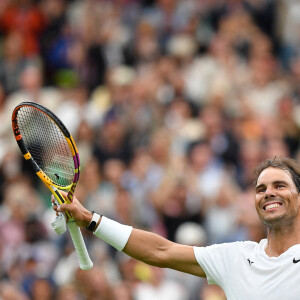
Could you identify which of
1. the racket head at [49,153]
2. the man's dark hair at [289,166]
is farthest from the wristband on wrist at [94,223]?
the man's dark hair at [289,166]

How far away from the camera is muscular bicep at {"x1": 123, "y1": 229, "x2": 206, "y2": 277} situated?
579cm

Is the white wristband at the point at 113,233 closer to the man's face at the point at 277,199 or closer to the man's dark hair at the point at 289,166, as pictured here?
the man's face at the point at 277,199

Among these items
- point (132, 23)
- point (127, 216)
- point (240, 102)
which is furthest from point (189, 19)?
point (127, 216)

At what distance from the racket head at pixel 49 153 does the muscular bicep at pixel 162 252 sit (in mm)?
538

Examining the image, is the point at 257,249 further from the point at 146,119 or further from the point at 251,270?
the point at 146,119

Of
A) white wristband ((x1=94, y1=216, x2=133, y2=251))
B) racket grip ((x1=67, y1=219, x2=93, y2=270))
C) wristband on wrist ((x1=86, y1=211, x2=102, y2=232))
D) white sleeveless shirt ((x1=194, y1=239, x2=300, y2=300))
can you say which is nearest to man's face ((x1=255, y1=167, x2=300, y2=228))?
white sleeveless shirt ((x1=194, y1=239, x2=300, y2=300))

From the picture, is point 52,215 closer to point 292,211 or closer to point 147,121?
point 147,121

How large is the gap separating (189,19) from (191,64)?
144 centimetres

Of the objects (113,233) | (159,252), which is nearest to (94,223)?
(113,233)

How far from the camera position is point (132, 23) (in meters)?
14.5

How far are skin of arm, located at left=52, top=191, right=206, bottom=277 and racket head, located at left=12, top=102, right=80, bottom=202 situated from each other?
0.29 m

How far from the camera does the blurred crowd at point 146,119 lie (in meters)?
9.95

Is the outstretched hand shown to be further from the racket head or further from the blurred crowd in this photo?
the blurred crowd

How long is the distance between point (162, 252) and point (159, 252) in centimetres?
2
